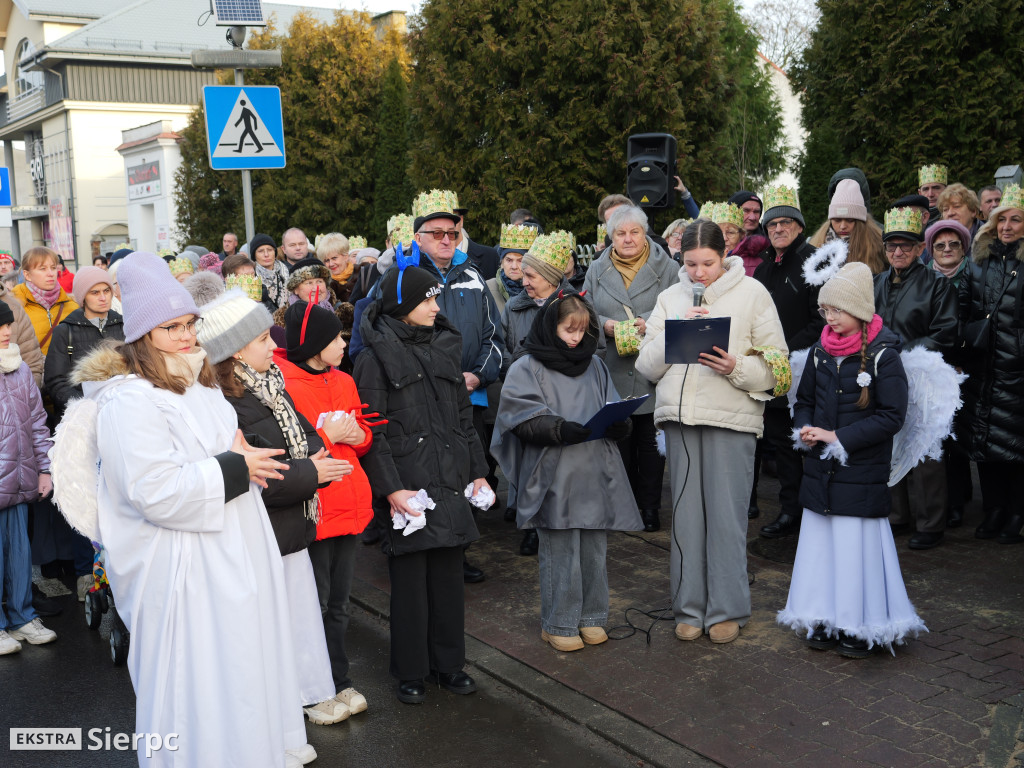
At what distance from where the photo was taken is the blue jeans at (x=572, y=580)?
538 cm

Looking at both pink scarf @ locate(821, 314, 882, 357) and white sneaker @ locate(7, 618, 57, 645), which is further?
white sneaker @ locate(7, 618, 57, 645)

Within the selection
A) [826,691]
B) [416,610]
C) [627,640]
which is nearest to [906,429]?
[826,691]

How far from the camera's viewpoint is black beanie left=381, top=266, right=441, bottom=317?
4.86 metres

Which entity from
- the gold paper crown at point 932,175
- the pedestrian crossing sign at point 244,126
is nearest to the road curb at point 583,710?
the pedestrian crossing sign at point 244,126

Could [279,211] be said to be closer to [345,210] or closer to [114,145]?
[345,210]

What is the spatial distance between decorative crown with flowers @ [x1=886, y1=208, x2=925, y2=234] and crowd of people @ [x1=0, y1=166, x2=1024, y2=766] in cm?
3

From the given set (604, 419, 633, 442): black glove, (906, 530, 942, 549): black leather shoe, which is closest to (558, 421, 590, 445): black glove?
(604, 419, 633, 442): black glove

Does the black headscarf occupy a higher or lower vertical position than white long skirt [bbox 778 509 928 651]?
higher

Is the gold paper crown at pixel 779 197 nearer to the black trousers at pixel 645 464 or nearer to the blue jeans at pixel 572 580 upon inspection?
the black trousers at pixel 645 464

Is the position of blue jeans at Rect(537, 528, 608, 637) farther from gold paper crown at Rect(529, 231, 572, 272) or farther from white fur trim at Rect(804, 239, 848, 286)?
white fur trim at Rect(804, 239, 848, 286)

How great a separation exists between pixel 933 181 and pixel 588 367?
638 centimetres

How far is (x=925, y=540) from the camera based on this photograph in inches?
269

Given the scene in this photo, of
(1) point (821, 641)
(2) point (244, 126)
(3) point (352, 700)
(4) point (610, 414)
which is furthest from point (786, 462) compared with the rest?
(2) point (244, 126)

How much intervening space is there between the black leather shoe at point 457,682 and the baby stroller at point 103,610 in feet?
5.93
